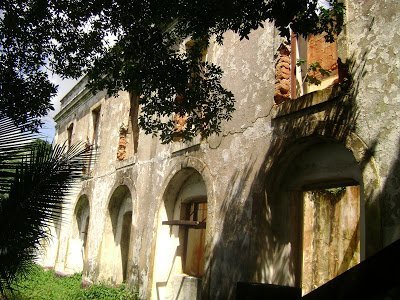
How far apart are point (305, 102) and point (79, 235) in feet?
40.4

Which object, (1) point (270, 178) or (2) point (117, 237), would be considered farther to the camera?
(2) point (117, 237)

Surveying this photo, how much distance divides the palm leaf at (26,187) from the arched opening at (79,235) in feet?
34.8

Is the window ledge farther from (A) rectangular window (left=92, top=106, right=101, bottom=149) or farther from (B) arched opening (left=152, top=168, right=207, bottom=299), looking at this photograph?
(A) rectangular window (left=92, top=106, right=101, bottom=149)

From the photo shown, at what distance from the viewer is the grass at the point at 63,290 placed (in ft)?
31.0

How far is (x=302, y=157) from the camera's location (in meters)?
6.09

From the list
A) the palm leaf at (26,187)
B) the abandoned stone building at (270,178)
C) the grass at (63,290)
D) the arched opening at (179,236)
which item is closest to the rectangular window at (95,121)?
the abandoned stone building at (270,178)

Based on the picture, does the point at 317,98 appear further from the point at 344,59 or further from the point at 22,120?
the point at 22,120

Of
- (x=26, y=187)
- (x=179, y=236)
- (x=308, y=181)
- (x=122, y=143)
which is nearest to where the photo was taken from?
(x=26, y=187)

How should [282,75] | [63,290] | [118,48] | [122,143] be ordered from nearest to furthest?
[118,48] → [282,75] → [63,290] → [122,143]

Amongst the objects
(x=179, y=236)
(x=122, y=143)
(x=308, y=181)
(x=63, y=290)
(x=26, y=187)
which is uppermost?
(x=122, y=143)

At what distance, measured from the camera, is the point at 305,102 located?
5750mm

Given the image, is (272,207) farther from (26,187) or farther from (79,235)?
(79,235)

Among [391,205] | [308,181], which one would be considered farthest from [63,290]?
[391,205]

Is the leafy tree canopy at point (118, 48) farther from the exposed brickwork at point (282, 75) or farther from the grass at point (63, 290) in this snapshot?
the grass at point (63, 290)
